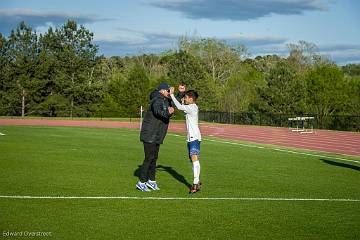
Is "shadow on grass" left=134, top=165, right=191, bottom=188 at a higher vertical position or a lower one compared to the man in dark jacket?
lower

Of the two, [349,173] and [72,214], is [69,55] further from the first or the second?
[72,214]

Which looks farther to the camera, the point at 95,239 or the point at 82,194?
the point at 82,194

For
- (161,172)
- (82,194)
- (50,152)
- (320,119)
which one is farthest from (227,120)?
(82,194)

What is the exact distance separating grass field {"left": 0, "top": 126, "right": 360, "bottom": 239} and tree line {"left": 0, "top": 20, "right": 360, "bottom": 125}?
4603 centimetres

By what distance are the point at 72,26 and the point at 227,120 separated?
24.3 meters

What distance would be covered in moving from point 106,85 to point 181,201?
63795 mm

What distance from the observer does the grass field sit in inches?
295

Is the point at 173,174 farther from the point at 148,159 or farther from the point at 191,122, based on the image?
the point at 191,122

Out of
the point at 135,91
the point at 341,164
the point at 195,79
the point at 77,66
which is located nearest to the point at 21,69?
the point at 77,66

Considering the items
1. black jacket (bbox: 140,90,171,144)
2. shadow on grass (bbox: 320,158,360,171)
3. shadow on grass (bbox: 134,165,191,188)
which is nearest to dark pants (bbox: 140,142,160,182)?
black jacket (bbox: 140,90,171,144)

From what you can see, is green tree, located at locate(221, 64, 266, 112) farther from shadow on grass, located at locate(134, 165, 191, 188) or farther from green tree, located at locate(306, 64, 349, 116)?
shadow on grass, located at locate(134, 165, 191, 188)

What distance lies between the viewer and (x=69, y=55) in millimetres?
69125

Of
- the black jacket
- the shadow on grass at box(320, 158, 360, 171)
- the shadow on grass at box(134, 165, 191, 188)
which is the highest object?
the black jacket

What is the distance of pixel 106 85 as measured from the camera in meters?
72.6
